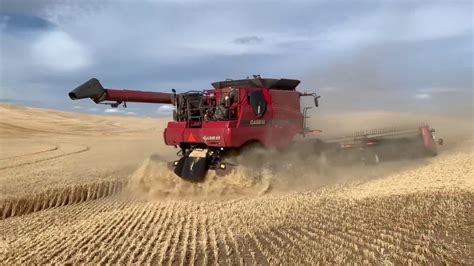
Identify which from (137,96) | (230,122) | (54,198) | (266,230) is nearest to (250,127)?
(230,122)

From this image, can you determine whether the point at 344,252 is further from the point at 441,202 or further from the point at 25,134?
the point at 25,134

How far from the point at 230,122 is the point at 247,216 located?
315cm

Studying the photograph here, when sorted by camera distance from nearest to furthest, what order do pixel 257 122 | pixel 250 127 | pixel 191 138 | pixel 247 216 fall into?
pixel 247 216
pixel 250 127
pixel 257 122
pixel 191 138

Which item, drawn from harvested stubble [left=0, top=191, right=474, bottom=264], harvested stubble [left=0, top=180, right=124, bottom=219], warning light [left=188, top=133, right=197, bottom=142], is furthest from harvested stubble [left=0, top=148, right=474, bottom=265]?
warning light [left=188, top=133, right=197, bottom=142]

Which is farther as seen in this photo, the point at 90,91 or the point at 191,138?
the point at 191,138

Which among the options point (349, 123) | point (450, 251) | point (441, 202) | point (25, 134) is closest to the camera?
point (450, 251)

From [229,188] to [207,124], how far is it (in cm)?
164

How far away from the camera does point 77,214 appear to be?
9141mm

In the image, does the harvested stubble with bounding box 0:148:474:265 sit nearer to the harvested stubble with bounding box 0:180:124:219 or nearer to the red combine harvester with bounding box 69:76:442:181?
the harvested stubble with bounding box 0:180:124:219

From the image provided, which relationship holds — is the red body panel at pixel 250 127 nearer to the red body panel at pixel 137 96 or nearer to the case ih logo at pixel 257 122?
the case ih logo at pixel 257 122

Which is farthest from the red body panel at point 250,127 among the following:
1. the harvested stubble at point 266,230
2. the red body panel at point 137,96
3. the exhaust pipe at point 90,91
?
the exhaust pipe at point 90,91

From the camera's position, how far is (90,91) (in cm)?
1038

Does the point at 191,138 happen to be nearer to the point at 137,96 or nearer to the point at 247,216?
the point at 137,96

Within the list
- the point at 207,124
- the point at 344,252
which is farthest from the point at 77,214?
the point at 344,252
